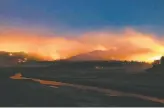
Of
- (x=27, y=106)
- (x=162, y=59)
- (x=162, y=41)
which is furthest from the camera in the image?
(x=162, y=59)

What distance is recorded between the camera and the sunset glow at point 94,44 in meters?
8.43

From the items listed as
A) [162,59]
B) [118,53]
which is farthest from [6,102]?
[162,59]

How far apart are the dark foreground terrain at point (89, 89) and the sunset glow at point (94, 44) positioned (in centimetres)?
40

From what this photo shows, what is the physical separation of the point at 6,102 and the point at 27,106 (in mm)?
461

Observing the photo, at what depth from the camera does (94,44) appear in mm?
8555

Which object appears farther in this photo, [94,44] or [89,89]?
[89,89]

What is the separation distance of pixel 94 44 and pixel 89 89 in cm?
237

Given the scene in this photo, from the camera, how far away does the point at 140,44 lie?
8.51m

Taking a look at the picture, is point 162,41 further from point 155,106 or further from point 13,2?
point 13,2

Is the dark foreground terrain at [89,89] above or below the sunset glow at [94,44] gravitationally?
below

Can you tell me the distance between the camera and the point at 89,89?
34.6 ft

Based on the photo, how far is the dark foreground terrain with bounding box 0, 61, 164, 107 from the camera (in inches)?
316

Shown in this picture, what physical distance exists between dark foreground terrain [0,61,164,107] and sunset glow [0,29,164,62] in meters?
0.40

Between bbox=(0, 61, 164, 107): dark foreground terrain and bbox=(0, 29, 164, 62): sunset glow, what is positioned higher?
bbox=(0, 29, 164, 62): sunset glow
